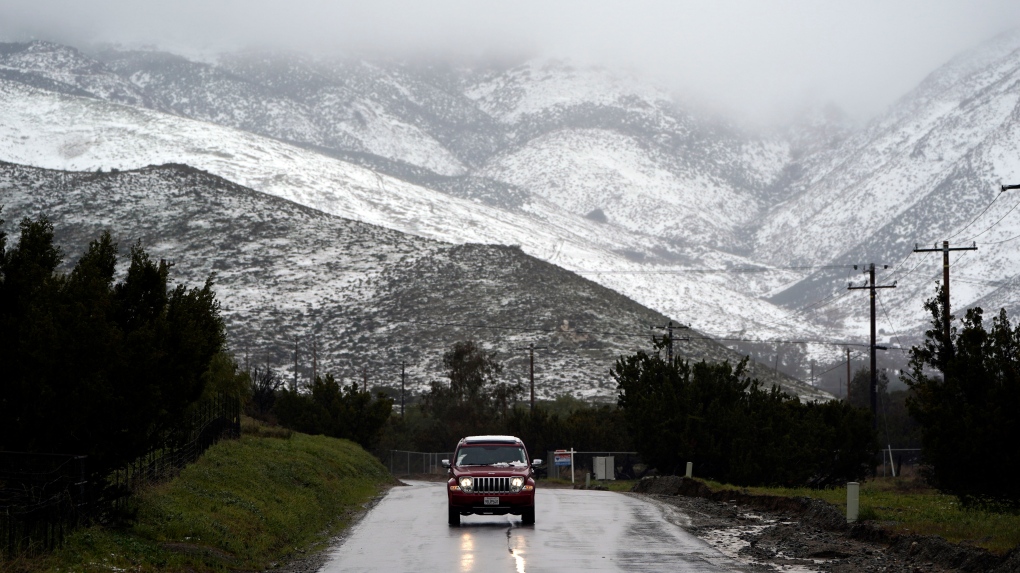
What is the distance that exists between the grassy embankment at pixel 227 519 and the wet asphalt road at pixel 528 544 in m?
1.21

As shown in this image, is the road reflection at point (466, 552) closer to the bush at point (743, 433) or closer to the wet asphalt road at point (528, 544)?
the wet asphalt road at point (528, 544)

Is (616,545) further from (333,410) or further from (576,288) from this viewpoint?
(576,288)

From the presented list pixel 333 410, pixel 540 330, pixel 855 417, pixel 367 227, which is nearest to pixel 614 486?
A: pixel 855 417

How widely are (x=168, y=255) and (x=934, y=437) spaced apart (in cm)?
12944

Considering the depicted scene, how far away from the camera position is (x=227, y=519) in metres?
22.5

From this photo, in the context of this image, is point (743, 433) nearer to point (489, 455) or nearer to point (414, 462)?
point (489, 455)

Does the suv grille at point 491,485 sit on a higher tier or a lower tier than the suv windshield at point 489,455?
lower

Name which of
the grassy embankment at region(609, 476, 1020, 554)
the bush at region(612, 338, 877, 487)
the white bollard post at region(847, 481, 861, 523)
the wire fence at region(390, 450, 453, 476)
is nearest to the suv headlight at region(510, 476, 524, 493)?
the white bollard post at region(847, 481, 861, 523)

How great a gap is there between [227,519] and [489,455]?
656 cm

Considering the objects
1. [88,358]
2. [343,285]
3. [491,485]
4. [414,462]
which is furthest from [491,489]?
[343,285]

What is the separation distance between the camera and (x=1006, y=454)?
894 inches

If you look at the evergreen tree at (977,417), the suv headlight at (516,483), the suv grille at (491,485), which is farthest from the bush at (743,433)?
the evergreen tree at (977,417)

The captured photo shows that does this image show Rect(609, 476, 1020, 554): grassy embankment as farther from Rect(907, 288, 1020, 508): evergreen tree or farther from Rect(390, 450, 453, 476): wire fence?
Rect(390, 450, 453, 476): wire fence

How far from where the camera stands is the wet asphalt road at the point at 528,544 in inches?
727
